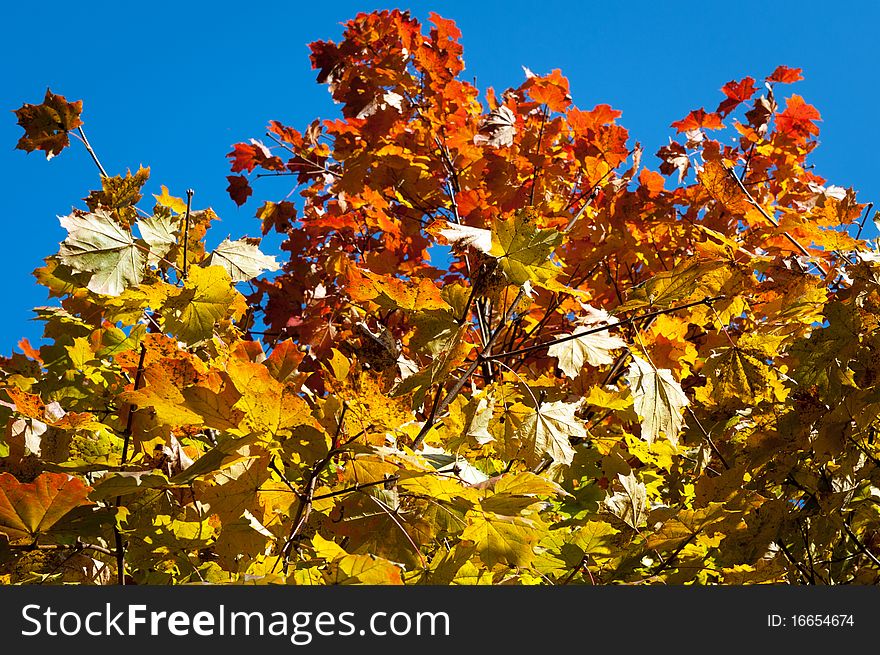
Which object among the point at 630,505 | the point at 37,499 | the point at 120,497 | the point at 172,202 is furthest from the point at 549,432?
the point at 172,202

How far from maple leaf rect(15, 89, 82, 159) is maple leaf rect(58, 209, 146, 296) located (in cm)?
74

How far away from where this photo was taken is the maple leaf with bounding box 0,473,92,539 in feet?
4.50

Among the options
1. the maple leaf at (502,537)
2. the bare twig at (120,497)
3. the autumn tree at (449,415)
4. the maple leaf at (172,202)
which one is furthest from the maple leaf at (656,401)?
the maple leaf at (172,202)

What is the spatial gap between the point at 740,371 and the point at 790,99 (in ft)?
9.18

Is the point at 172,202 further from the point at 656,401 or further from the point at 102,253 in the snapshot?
the point at 656,401

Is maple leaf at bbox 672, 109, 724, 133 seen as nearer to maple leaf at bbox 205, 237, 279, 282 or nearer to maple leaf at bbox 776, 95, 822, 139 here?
maple leaf at bbox 776, 95, 822, 139

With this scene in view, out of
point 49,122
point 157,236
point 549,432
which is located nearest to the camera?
point 549,432

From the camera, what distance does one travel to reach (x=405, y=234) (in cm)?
410

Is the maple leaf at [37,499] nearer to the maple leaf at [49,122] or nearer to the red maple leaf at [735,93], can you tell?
the maple leaf at [49,122]

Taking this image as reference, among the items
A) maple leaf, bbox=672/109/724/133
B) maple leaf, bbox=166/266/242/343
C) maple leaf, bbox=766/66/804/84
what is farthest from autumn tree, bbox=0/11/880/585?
maple leaf, bbox=766/66/804/84

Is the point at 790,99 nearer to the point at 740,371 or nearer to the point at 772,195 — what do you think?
the point at 772,195

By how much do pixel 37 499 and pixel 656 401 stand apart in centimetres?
137

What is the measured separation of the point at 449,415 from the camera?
207 cm

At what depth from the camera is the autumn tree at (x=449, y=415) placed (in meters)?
1.49
